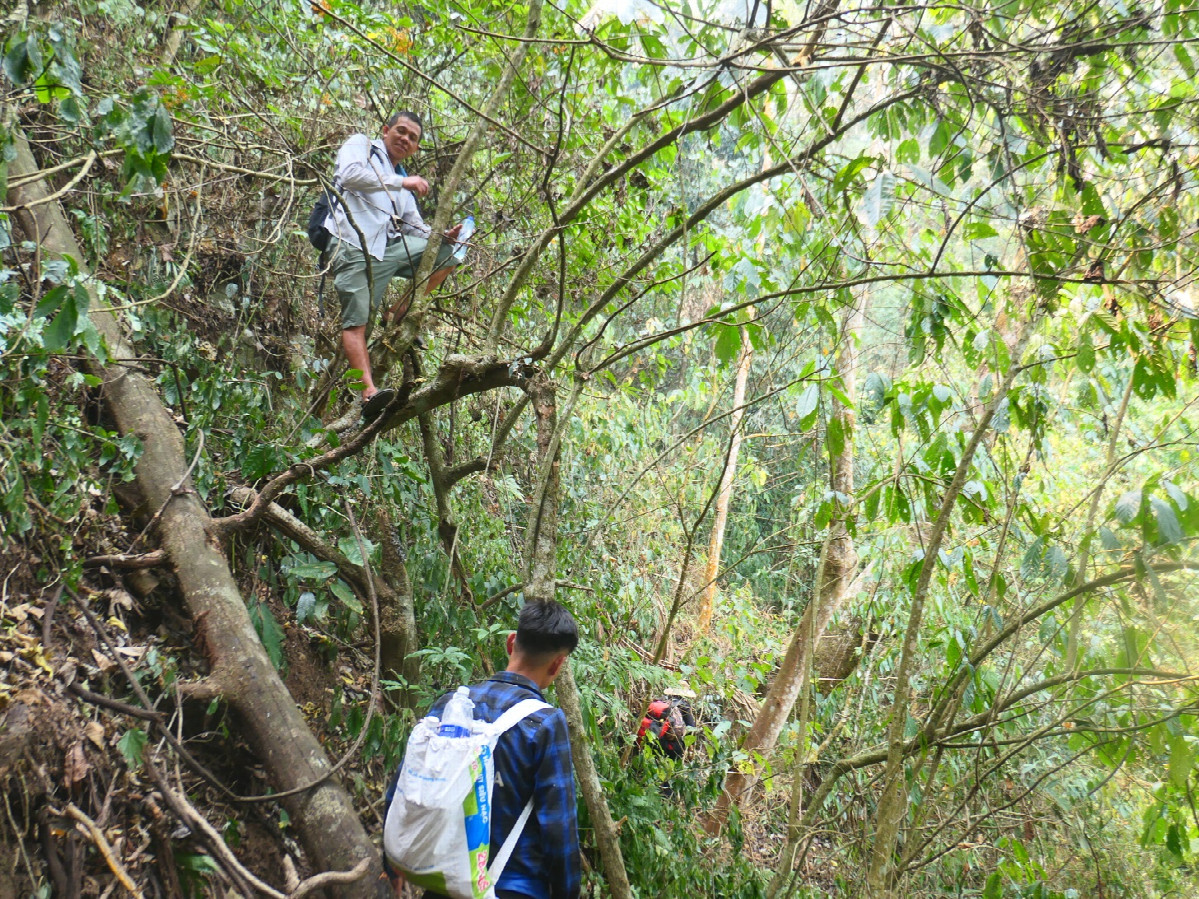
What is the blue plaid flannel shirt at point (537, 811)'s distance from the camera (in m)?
2.01

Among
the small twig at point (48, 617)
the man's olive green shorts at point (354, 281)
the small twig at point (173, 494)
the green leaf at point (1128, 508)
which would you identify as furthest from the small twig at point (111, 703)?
the green leaf at point (1128, 508)

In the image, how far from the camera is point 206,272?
4.29m

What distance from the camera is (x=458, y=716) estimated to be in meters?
2.01

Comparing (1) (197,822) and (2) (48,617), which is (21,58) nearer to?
(2) (48,617)

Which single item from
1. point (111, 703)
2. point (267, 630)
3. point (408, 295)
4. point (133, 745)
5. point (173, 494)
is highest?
point (408, 295)

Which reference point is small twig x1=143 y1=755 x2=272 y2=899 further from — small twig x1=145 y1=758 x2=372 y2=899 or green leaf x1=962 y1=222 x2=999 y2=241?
green leaf x1=962 y1=222 x2=999 y2=241

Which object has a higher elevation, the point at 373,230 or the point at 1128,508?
the point at 373,230

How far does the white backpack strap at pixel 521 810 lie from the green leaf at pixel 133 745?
4.28 feet

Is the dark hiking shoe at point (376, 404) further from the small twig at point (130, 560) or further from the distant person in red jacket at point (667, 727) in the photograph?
the distant person in red jacket at point (667, 727)

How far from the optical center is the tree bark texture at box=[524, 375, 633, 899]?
9.30 ft

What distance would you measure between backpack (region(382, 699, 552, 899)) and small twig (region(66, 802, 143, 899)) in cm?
102

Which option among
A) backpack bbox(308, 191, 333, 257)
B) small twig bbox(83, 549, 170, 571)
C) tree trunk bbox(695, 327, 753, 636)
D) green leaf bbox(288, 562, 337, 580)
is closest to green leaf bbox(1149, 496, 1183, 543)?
green leaf bbox(288, 562, 337, 580)

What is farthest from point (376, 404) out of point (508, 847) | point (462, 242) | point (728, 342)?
point (508, 847)

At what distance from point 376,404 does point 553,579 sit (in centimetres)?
104
